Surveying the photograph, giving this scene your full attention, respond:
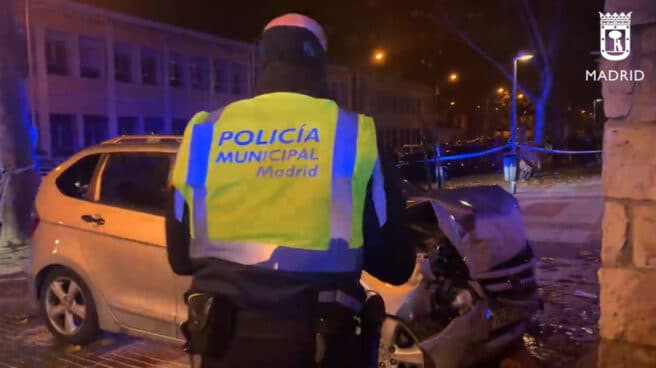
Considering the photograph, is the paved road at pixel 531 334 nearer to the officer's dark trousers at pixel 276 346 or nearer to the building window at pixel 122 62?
the officer's dark trousers at pixel 276 346

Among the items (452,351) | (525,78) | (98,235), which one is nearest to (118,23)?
(525,78)

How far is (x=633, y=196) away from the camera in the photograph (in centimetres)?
377

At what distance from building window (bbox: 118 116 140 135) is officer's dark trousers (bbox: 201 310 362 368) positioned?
3180 cm

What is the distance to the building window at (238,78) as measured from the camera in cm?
4011

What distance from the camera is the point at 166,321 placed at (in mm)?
5035

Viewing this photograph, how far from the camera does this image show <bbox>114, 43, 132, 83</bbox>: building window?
3203 cm

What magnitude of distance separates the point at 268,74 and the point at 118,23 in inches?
1245

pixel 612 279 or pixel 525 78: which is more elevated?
pixel 525 78

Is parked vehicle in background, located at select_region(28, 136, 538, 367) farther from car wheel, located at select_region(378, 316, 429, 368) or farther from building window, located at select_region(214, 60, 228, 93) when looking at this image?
building window, located at select_region(214, 60, 228, 93)

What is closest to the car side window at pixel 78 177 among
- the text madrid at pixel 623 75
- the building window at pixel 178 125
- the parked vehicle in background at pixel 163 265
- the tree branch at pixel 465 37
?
the parked vehicle in background at pixel 163 265

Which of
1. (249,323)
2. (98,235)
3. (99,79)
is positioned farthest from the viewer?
(99,79)

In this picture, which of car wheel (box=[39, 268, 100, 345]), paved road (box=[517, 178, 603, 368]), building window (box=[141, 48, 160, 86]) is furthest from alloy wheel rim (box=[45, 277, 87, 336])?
building window (box=[141, 48, 160, 86])

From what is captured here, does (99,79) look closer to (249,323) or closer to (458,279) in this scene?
(458,279)

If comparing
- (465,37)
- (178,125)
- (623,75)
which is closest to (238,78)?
(178,125)
